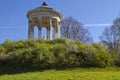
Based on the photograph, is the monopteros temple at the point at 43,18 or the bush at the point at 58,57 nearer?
the bush at the point at 58,57

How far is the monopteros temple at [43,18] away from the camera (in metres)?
30.7

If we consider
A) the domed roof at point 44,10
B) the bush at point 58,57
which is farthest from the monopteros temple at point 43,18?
the bush at point 58,57

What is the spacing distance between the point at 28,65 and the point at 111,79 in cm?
713

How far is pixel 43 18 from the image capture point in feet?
103

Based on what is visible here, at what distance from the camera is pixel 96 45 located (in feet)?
77.8

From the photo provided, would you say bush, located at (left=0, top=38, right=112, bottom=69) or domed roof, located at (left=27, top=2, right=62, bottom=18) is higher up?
domed roof, located at (left=27, top=2, right=62, bottom=18)

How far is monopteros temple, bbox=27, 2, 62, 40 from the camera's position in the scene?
30656mm

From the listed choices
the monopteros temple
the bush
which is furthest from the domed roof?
the bush

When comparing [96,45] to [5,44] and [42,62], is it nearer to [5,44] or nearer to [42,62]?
[42,62]

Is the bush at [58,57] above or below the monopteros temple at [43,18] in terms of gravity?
below

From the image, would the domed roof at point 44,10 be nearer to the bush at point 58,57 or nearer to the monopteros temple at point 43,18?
the monopteros temple at point 43,18

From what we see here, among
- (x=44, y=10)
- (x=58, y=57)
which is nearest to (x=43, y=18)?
(x=44, y=10)

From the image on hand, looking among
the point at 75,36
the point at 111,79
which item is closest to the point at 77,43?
the point at 111,79

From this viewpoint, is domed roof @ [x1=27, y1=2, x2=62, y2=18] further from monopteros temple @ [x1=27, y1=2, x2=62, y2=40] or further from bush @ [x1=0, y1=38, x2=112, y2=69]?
bush @ [x1=0, y1=38, x2=112, y2=69]
